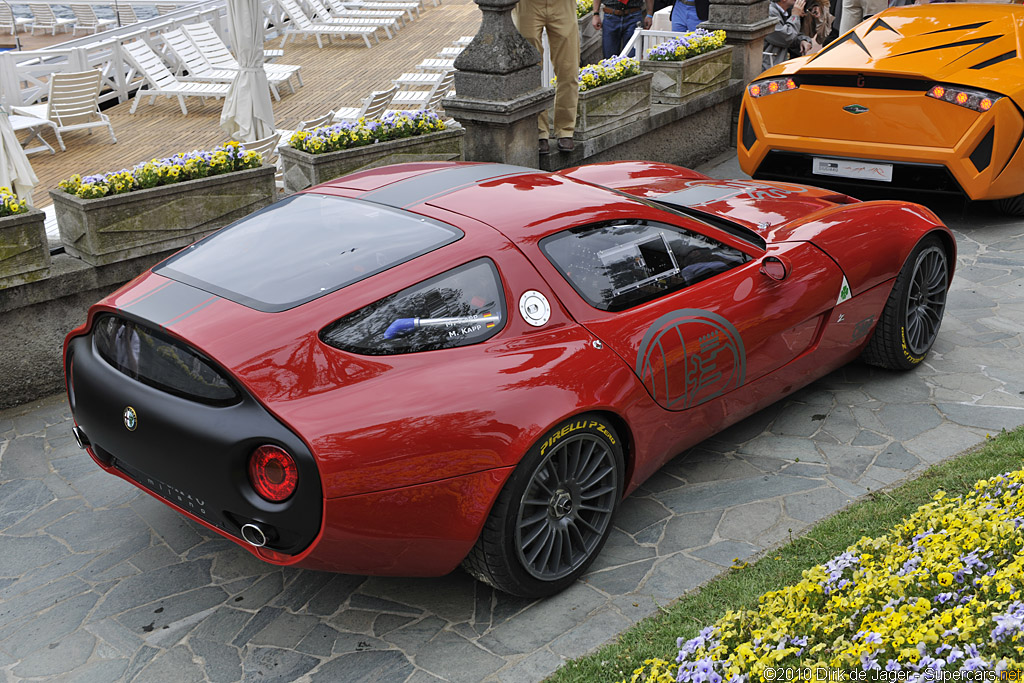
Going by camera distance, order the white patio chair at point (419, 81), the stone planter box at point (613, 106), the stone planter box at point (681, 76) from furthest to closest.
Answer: the white patio chair at point (419, 81) → the stone planter box at point (681, 76) → the stone planter box at point (613, 106)

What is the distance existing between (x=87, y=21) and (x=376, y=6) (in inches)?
318

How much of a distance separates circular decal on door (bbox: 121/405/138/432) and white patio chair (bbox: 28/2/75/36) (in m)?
26.4

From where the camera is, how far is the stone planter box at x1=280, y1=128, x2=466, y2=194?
6.80 m

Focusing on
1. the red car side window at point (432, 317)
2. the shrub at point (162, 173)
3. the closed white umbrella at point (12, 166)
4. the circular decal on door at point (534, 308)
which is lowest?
the closed white umbrella at point (12, 166)

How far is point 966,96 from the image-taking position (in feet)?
23.9

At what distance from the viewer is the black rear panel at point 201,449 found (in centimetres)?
328

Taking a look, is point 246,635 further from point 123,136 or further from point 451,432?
point 123,136

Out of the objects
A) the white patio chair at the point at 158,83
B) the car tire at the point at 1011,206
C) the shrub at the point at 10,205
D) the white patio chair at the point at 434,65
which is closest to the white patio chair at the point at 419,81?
the white patio chair at the point at 434,65

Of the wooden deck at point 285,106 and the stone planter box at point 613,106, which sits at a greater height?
the stone planter box at point 613,106

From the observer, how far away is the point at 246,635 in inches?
150

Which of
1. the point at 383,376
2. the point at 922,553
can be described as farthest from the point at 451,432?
the point at 922,553

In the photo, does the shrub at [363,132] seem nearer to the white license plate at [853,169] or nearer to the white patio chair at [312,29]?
the white license plate at [853,169]

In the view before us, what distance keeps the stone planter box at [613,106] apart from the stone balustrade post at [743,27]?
177cm

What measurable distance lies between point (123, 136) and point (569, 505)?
522 inches
